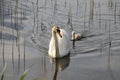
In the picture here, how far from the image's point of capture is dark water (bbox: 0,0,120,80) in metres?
9.01

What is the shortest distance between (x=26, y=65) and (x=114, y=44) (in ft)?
9.57

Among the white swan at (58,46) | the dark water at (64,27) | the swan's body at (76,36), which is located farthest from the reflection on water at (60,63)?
the swan's body at (76,36)

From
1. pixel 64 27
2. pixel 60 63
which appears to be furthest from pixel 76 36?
pixel 60 63

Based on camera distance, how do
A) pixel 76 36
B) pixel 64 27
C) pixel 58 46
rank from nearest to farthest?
1. pixel 58 46
2. pixel 76 36
3. pixel 64 27

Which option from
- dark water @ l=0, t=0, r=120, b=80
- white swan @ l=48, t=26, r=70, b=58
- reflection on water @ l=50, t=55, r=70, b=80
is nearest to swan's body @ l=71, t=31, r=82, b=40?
dark water @ l=0, t=0, r=120, b=80

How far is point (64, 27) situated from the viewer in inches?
502

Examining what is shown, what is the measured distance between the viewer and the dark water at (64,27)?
355 inches

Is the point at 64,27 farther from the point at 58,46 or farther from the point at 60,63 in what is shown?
the point at 60,63

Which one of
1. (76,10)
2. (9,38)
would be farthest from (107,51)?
(76,10)

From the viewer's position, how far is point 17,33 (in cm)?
1195

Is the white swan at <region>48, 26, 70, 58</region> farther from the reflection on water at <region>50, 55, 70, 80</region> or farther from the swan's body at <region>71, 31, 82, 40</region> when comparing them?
the swan's body at <region>71, 31, 82, 40</region>

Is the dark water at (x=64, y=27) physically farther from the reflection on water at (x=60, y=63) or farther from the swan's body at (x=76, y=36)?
the swan's body at (x=76, y=36)

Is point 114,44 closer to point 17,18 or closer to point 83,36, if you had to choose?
point 83,36

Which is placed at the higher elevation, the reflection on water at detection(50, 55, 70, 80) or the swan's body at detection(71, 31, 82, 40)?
the swan's body at detection(71, 31, 82, 40)
